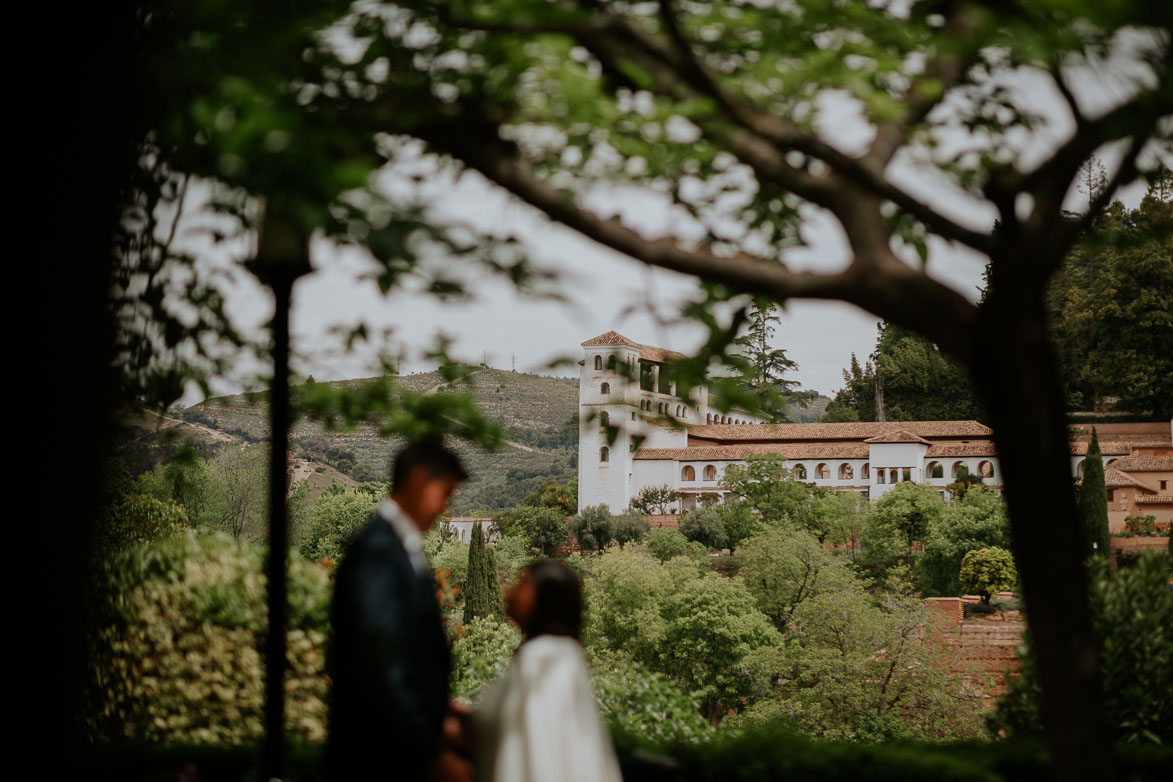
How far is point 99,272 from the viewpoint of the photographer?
2.76 meters

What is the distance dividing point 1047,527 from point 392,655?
1.64 meters

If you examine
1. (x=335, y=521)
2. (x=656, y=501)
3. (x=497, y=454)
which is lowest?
(x=335, y=521)

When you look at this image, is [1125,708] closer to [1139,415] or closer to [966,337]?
[966,337]

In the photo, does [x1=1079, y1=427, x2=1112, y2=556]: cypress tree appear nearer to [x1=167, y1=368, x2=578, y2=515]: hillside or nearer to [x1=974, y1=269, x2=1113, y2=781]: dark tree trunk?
[x1=974, y1=269, x2=1113, y2=781]: dark tree trunk

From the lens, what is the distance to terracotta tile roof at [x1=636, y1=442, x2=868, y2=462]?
5381 centimetres

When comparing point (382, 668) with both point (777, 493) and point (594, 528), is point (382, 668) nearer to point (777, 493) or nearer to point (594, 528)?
point (777, 493)

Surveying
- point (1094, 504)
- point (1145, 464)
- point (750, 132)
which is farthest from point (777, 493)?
point (750, 132)

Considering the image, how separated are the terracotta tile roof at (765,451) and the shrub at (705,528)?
24.8ft

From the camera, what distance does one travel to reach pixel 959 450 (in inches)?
2037

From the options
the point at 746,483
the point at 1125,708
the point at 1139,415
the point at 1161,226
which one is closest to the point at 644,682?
the point at 1125,708

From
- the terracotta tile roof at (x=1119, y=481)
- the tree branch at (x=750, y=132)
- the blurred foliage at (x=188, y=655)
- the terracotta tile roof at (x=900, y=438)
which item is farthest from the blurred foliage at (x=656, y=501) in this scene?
the tree branch at (x=750, y=132)

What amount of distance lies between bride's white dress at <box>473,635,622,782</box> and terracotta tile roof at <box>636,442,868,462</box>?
5169 cm

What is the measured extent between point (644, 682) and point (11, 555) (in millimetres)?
4450

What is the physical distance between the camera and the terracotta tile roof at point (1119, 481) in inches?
1625
